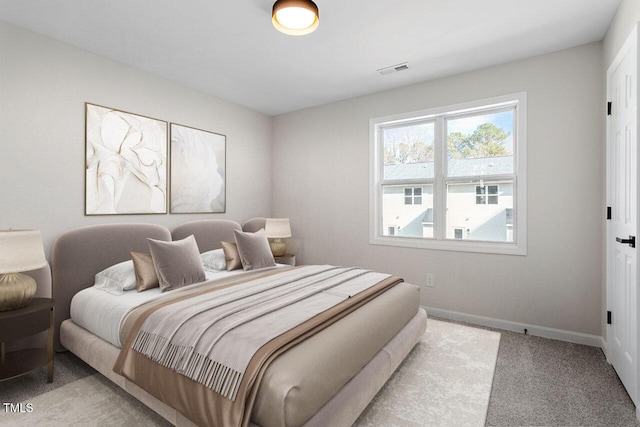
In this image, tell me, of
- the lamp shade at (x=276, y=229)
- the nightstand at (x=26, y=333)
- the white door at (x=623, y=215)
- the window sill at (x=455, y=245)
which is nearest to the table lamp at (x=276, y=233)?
the lamp shade at (x=276, y=229)

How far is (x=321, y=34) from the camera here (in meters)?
2.67

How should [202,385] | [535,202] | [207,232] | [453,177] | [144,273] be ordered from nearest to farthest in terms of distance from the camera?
[202,385] → [144,273] → [535,202] → [453,177] → [207,232]

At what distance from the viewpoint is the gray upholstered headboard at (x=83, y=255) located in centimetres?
262

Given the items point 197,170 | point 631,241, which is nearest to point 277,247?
point 197,170

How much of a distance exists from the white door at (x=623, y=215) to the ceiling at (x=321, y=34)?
0.62 metres

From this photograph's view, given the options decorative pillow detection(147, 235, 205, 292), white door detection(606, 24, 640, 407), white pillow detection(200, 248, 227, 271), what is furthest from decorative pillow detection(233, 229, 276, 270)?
white door detection(606, 24, 640, 407)

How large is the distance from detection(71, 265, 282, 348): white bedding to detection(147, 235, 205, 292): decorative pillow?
94 mm

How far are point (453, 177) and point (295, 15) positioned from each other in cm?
242

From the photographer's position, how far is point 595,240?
2.83 meters

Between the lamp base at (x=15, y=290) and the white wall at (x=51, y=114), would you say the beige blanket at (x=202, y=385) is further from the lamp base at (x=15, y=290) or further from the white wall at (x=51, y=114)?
the white wall at (x=51, y=114)

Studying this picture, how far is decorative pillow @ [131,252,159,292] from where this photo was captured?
256 cm

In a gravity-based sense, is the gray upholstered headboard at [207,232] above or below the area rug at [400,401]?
above

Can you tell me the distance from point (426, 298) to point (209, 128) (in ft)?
11.1

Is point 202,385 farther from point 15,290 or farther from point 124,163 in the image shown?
point 124,163
